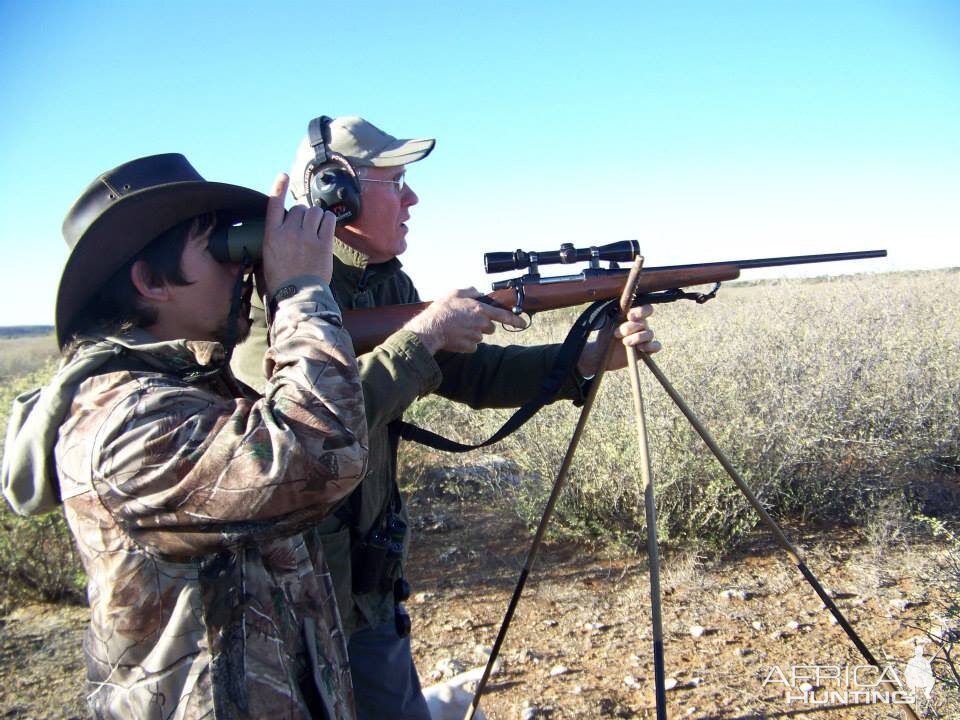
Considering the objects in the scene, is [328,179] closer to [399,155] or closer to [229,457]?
[399,155]

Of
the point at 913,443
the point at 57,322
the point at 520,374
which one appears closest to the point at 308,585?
the point at 57,322

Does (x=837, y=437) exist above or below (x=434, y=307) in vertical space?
below

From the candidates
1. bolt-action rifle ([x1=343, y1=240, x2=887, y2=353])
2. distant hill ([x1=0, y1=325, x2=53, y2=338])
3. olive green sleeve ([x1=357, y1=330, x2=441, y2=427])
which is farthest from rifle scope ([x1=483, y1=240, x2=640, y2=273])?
distant hill ([x1=0, y1=325, x2=53, y2=338])

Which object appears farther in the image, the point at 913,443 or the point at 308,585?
the point at 913,443

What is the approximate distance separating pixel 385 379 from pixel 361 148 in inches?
37.9

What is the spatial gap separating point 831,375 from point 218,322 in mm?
4311

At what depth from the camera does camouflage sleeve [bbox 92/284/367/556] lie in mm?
1121

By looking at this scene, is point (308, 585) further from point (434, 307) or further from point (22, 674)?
point (22, 674)

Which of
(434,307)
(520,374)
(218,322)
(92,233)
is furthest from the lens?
(520,374)

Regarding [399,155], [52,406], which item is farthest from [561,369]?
[52,406]

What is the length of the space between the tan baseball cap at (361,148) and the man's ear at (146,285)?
0.97 metres

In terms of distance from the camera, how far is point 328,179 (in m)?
2.08

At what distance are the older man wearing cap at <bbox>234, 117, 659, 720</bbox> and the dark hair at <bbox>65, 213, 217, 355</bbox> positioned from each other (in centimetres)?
55

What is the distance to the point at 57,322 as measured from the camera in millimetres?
1369
